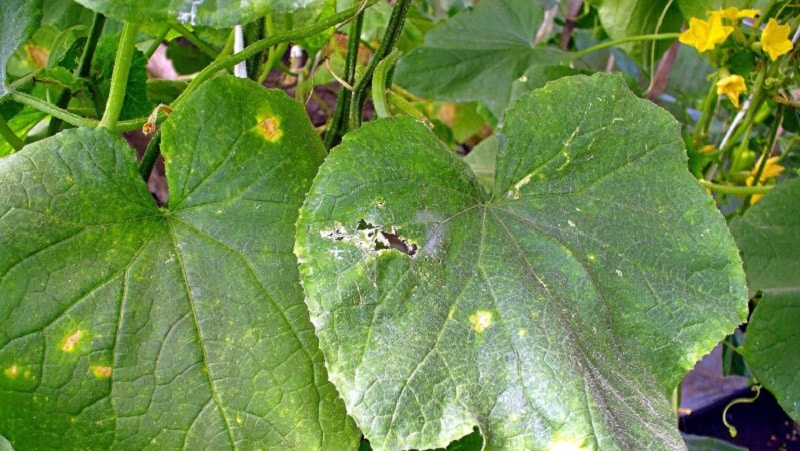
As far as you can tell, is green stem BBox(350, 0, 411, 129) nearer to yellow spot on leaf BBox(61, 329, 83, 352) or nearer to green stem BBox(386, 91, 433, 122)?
green stem BBox(386, 91, 433, 122)

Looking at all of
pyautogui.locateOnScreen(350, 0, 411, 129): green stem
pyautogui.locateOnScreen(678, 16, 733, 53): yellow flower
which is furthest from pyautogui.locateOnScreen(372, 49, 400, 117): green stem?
pyautogui.locateOnScreen(678, 16, 733, 53): yellow flower

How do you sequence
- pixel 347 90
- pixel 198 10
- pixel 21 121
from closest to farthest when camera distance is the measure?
pixel 198 10
pixel 347 90
pixel 21 121

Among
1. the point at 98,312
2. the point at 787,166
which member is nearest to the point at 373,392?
the point at 98,312

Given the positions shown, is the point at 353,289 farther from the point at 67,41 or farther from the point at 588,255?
the point at 67,41

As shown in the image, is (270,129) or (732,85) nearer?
(270,129)

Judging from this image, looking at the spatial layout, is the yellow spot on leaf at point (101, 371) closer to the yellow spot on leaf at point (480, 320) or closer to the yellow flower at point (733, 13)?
the yellow spot on leaf at point (480, 320)

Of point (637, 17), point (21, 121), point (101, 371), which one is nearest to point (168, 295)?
point (101, 371)

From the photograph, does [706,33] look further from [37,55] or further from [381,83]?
[37,55]
